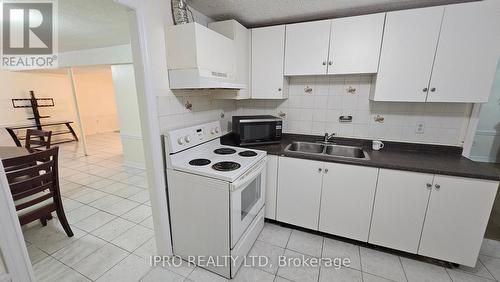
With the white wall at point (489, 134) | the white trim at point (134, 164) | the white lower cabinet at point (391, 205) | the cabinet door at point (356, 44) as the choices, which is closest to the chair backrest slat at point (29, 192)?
the white trim at point (134, 164)

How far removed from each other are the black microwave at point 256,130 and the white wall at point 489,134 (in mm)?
4356

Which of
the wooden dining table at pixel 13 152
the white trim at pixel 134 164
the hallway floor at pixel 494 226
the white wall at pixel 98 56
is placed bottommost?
the hallway floor at pixel 494 226

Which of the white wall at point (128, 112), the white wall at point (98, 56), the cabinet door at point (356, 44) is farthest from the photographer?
the white wall at point (128, 112)

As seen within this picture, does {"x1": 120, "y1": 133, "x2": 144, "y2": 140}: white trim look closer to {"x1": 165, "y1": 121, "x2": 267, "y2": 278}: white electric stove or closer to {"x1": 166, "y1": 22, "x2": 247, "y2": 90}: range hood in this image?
{"x1": 165, "y1": 121, "x2": 267, "y2": 278}: white electric stove

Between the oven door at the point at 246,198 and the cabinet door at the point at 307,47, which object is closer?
the oven door at the point at 246,198

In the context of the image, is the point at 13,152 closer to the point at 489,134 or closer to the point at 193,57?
the point at 193,57

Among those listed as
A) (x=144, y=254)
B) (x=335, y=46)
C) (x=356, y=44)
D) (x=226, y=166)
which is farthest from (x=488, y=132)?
(x=144, y=254)

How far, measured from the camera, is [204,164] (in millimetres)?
1640

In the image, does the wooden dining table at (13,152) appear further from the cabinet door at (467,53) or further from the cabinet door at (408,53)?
the cabinet door at (467,53)

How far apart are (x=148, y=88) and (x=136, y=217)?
169 cm

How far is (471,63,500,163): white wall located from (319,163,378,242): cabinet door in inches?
158

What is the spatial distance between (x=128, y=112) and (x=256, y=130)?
2693mm

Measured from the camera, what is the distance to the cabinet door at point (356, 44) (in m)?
1.80

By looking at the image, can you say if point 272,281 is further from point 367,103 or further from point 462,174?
→ point 367,103
